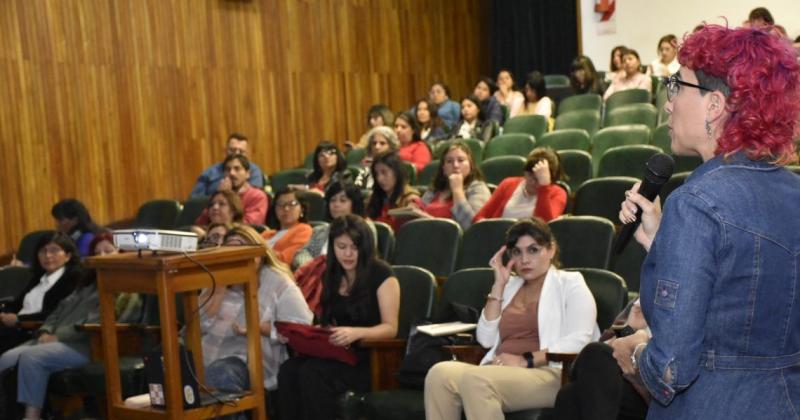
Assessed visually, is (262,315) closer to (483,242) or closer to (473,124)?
(483,242)

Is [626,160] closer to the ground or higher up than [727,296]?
closer to the ground

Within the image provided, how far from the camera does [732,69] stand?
1299mm

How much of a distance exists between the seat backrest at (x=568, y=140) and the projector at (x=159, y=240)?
3520 millimetres

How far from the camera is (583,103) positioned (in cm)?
754

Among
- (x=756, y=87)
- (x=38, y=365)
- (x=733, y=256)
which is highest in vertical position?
(x=756, y=87)

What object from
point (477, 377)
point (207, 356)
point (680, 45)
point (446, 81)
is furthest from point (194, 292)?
point (446, 81)

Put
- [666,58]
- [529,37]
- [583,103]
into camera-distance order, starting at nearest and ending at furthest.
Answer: [583,103] < [666,58] < [529,37]

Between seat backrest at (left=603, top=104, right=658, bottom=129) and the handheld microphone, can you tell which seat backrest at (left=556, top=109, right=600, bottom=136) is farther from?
the handheld microphone

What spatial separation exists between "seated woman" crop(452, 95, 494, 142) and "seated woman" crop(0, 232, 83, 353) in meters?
3.50

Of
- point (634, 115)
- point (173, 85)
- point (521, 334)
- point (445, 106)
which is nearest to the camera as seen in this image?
point (521, 334)

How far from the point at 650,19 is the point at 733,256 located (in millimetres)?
7508

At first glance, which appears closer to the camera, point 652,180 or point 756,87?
point 756,87

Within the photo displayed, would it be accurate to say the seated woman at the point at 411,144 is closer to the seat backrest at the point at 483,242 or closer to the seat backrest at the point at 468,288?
the seat backrest at the point at 483,242

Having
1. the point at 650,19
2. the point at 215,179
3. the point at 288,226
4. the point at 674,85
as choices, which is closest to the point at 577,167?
the point at 288,226
